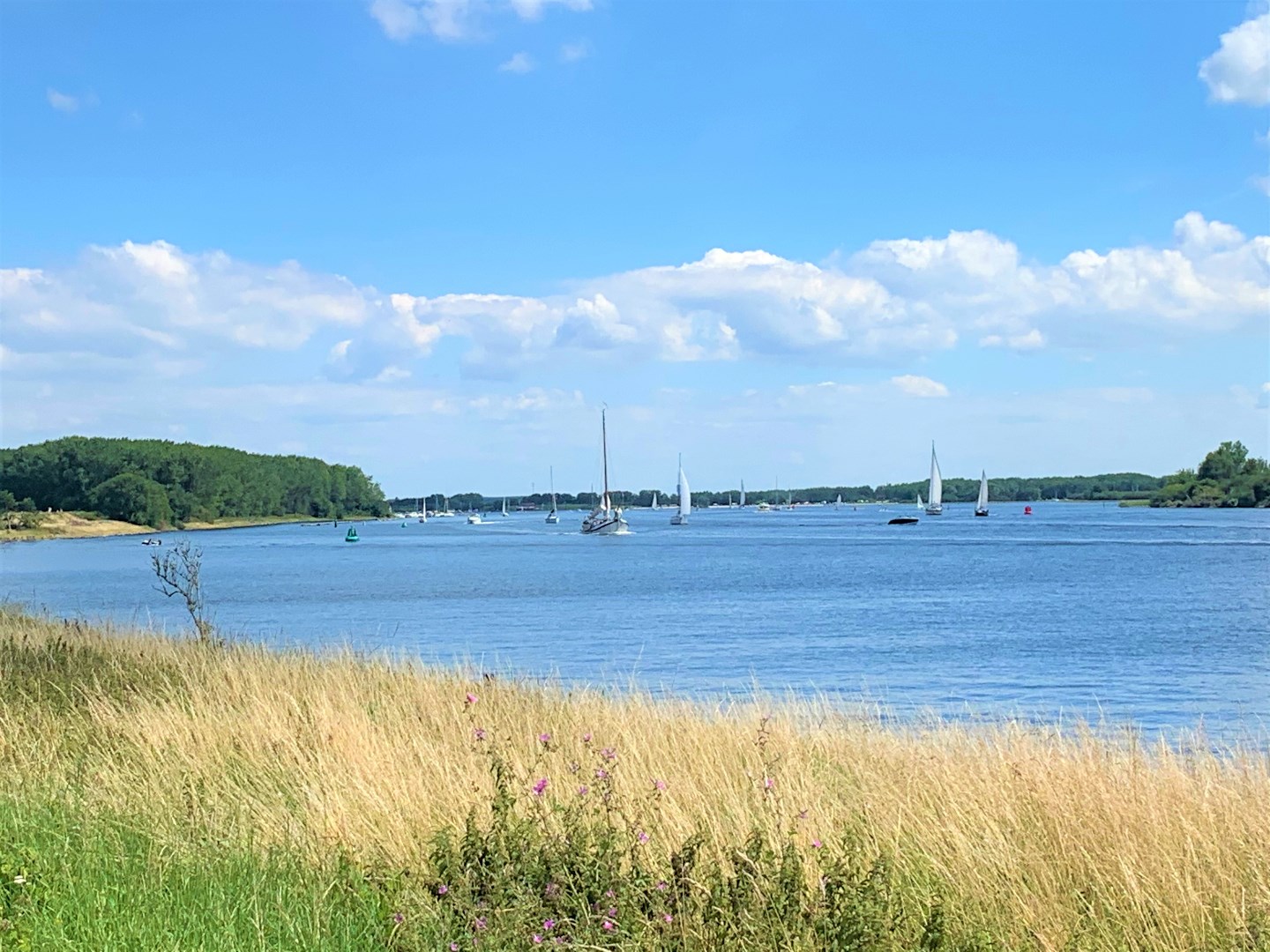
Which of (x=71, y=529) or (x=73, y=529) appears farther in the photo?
(x=73, y=529)

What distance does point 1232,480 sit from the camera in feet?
581

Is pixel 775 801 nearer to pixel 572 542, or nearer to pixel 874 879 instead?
pixel 874 879

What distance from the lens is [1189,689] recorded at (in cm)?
2430

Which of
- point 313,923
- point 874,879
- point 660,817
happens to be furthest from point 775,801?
point 313,923

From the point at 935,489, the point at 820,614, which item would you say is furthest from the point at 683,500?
the point at 820,614

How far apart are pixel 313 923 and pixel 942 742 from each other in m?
6.97

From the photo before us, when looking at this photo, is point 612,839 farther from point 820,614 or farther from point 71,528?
point 71,528

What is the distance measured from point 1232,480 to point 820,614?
155 metres

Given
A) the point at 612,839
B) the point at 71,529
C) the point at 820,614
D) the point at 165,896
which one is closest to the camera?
the point at 165,896

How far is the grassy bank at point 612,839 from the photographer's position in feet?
20.0

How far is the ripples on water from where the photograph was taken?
24.4 meters

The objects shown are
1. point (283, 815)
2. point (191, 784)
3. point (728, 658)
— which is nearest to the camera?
point (283, 815)

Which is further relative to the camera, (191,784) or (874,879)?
(191,784)

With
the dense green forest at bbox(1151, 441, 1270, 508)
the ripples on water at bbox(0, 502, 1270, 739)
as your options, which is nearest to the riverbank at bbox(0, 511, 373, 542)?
the ripples on water at bbox(0, 502, 1270, 739)
